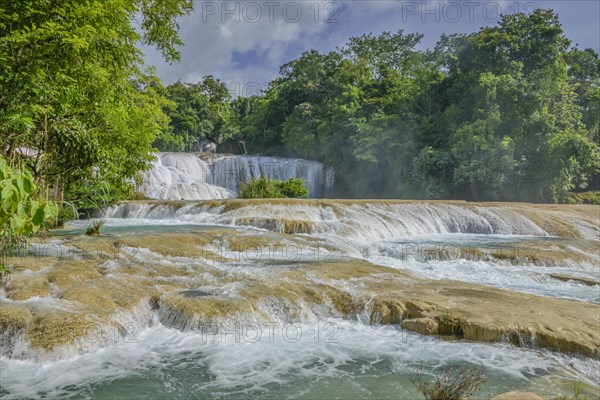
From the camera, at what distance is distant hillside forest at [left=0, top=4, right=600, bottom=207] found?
16.6 feet

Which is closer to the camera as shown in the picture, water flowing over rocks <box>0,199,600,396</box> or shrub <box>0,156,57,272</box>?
shrub <box>0,156,57,272</box>

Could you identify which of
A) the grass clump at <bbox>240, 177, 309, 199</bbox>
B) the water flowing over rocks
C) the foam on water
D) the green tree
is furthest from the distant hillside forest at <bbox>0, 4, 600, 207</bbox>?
the grass clump at <bbox>240, 177, 309, 199</bbox>

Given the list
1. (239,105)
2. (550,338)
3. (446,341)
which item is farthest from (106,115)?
(239,105)

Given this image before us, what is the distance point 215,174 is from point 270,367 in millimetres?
25457

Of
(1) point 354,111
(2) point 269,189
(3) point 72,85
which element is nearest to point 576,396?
(3) point 72,85

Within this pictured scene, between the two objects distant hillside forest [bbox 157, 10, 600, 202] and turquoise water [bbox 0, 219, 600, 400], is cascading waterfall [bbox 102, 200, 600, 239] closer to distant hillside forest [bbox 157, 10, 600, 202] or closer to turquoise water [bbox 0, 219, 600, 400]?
distant hillside forest [bbox 157, 10, 600, 202]

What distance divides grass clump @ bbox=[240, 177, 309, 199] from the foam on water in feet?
54.2

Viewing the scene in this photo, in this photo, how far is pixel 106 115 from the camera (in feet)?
21.9

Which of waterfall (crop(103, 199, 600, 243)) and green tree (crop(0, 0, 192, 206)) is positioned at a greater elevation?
green tree (crop(0, 0, 192, 206))

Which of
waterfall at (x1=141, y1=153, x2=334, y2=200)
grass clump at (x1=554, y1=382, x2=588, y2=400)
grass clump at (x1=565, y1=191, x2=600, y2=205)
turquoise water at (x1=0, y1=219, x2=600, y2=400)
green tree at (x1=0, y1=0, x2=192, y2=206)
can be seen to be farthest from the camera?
grass clump at (x1=565, y1=191, x2=600, y2=205)

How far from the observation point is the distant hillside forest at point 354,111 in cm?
505

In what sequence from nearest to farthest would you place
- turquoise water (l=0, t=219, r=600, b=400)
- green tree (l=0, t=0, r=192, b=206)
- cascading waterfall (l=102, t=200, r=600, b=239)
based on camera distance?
1. turquoise water (l=0, t=219, r=600, b=400)
2. green tree (l=0, t=0, r=192, b=206)
3. cascading waterfall (l=102, t=200, r=600, b=239)

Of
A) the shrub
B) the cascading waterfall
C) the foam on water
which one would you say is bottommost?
the foam on water

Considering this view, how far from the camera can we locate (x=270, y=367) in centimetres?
438
